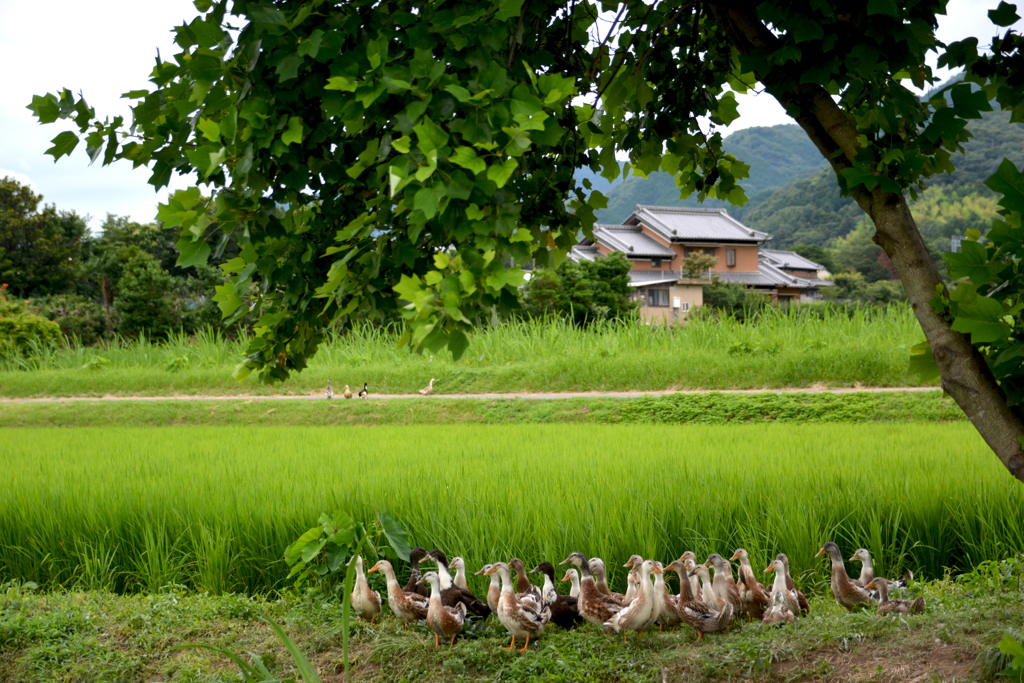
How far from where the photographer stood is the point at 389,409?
10625 millimetres

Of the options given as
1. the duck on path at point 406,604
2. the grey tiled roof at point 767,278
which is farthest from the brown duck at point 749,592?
the grey tiled roof at point 767,278

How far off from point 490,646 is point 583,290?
14772 millimetres

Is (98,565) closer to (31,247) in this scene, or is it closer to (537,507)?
(537,507)

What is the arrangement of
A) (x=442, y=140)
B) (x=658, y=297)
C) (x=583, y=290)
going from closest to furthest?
(x=442, y=140) < (x=583, y=290) < (x=658, y=297)

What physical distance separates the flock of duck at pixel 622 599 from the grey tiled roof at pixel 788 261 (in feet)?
135

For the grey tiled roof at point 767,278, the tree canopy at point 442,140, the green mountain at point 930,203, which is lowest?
the tree canopy at point 442,140

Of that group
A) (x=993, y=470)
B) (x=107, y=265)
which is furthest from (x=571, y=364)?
(x=107, y=265)

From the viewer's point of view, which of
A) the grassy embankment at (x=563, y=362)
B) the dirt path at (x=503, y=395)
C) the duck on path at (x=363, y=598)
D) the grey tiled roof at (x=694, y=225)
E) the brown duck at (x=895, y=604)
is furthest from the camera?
the grey tiled roof at (x=694, y=225)

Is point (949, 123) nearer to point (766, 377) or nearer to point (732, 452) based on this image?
point (732, 452)

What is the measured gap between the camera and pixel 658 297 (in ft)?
99.5

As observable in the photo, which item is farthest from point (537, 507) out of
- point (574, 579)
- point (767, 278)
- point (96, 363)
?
point (767, 278)

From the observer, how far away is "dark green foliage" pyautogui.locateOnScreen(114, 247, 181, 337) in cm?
1805

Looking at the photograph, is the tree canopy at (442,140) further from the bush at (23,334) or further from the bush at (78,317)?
the bush at (78,317)

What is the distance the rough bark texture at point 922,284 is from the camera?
2.05 m
